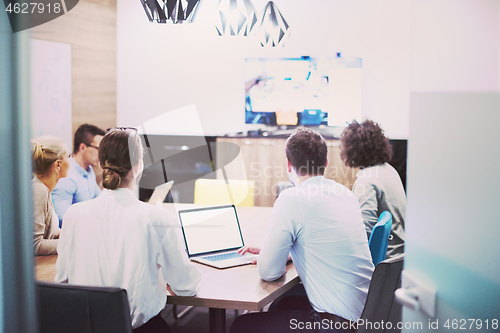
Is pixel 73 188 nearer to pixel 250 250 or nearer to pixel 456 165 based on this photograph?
pixel 250 250

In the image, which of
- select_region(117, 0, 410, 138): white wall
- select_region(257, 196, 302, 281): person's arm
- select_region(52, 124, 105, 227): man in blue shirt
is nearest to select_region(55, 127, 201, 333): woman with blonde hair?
select_region(257, 196, 302, 281): person's arm

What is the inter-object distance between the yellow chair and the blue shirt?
0.81 metres

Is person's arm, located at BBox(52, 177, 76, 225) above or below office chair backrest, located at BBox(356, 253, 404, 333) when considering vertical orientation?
above

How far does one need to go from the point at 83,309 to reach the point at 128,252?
24 centimetres

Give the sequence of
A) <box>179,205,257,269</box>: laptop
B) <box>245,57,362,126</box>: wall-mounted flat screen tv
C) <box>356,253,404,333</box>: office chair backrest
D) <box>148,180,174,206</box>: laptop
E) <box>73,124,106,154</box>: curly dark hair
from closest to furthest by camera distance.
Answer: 1. <box>356,253,404,333</box>: office chair backrest
2. <box>179,205,257,269</box>: laptop
3. <box>73,124,106,154</box>: curly dark hair
4. <box>148,180,174,206</box>: laptop
5. <box>245,57,362,126</box>: wall-mounted flat screen tv

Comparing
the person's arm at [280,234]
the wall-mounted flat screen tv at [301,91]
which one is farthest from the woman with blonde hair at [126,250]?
the wall-mounted flat screen tv at [301,91]

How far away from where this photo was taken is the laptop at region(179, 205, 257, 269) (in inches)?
79.2

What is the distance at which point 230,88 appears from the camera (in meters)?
4.59

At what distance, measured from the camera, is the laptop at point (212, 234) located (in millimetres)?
2012

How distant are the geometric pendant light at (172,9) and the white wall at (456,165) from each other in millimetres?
1171

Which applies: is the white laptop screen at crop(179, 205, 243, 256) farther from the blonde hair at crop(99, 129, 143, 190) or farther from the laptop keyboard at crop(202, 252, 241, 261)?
the blonde hair at crop(99, 129, 143, 190)

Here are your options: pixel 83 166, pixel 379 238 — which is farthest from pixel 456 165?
pixel 83 166

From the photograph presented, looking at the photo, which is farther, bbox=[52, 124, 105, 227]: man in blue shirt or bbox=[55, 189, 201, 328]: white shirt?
bbox=[52, 124, 105, 227]: man in blue shirt

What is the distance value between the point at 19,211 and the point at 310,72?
11.6ft
